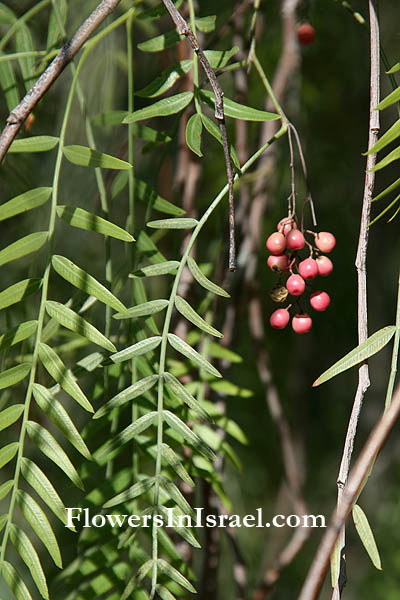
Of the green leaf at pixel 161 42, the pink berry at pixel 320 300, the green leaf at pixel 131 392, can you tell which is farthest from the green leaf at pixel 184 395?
the green leaf at pixel 161 42

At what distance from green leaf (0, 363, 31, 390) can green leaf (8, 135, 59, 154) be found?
0.70 ft

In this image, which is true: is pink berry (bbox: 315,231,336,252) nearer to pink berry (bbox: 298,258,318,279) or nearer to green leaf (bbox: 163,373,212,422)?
pink berry (bbox: 298,258,318,279)

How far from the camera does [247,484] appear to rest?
7.54 ft

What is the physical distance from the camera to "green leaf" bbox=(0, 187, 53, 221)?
2.02ft

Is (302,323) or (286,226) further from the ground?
(286,226)

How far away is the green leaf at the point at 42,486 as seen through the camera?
0.57 meters

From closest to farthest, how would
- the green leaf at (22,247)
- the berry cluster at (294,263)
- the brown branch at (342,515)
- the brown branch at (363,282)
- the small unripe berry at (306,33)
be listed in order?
the brown branch at (342,515) → the brown branch at (363,282) → the green leaf at (22,247) → the berry cluster at (294,263) → the small unripe berry at (306,33)

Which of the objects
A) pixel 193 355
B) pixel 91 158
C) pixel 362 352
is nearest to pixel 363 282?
pixel 362 352

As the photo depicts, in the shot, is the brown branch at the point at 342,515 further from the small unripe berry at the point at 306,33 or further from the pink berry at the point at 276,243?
the small unripe berry at the point at 306,33

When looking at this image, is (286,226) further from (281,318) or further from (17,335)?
(17,335)

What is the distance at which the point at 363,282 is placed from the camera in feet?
1.79

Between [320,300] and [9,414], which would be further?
[320,300]

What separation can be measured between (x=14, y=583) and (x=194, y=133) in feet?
1.42

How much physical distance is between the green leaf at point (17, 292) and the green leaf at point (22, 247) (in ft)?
0.09
